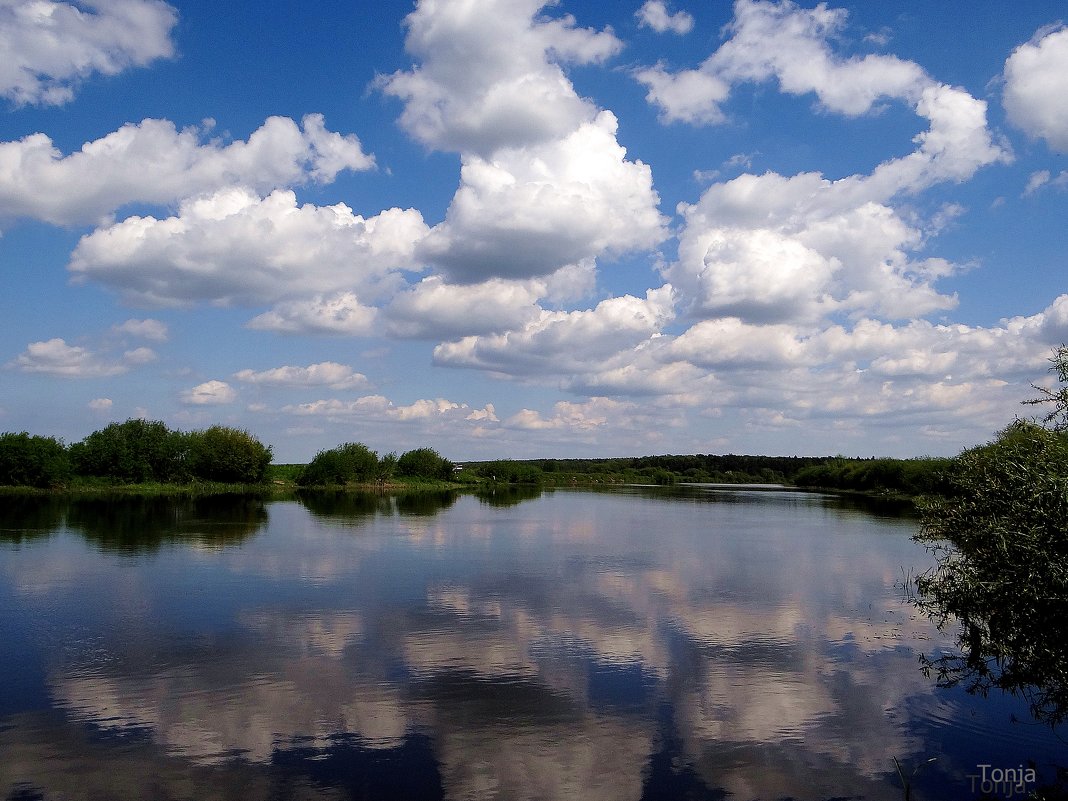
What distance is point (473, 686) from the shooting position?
13.2 metres

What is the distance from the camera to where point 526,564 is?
29.3 meters

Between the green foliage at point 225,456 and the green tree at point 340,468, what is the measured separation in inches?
562

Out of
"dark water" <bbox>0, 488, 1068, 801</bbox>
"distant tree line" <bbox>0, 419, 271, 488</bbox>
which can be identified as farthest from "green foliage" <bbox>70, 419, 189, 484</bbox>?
"dark water" <bbox>0, 488, 1068, 801</bbox>

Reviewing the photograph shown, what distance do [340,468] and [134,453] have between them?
32.8 meters

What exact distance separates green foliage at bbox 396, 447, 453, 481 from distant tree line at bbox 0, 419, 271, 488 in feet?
120

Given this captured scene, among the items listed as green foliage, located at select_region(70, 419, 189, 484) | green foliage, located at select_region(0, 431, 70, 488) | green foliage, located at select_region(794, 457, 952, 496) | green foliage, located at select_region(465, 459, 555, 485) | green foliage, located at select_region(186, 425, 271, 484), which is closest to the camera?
Result: green foliage, located at select_region(0, 431, 70, 488)

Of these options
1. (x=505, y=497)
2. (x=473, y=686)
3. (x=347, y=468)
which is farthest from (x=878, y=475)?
(x=473, y=686)

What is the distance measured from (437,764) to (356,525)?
38545 millimetres

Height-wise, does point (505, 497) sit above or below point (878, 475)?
below

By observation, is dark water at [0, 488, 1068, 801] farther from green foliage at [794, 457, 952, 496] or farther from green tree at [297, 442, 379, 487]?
green tree at [297, 442, 379, 487]

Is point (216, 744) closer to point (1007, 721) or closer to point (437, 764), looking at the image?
point (437, 764)

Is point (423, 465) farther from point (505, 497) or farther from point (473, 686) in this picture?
point (473, 686)

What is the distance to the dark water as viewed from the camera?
973cm

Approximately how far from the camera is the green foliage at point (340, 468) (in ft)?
400
